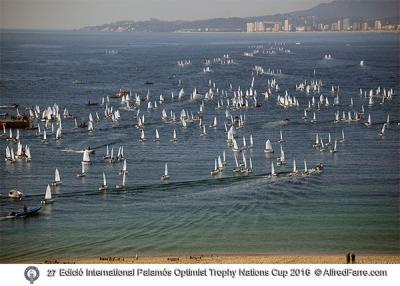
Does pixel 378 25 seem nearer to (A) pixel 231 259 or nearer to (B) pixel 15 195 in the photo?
(B) pixel 15 195

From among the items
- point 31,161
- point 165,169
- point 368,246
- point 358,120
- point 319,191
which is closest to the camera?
point 368,246

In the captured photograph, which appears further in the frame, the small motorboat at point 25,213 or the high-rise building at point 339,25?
the high-rise building at point 339,25
